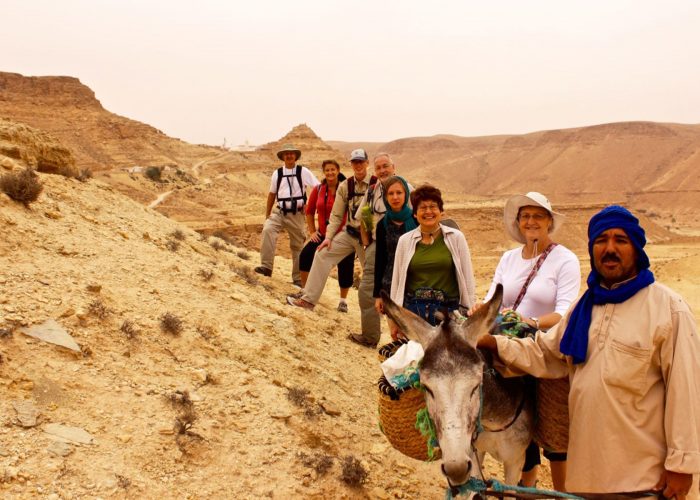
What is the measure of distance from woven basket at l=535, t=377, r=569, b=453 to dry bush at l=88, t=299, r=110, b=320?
3.78 m

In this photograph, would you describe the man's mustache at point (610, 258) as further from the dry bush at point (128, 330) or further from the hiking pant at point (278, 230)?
the hiking pant at point (278, 230)

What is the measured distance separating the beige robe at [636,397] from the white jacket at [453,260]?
4.61 ft

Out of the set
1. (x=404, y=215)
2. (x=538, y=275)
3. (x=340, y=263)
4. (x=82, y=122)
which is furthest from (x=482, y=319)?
(x=82, y=122)

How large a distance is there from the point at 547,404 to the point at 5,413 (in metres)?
3.51

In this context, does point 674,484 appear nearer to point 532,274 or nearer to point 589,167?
point 532,274

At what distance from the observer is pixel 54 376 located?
383 centimetres

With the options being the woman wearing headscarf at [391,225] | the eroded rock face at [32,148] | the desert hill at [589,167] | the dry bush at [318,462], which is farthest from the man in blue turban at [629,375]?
the desert hill at [589,167]

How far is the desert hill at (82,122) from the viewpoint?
49938 millimetres

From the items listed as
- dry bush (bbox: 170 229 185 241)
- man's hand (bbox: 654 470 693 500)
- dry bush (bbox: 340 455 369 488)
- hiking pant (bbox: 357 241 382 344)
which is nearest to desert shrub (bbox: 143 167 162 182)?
dry bush (bbox: 170 229 185 241)

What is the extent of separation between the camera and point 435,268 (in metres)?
4.08

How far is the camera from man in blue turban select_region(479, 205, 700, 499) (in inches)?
90.0

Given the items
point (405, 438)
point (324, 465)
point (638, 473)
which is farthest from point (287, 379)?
point (638, 473)

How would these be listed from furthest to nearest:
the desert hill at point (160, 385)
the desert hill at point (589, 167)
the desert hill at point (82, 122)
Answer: the desert hill at point (589, 167) → the desert hill at point (82, 122) → the desert hill at point (160, 385)

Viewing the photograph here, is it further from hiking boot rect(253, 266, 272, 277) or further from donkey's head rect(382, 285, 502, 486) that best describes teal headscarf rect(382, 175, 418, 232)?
hiking boot rect(253, 266, 272, 277)
